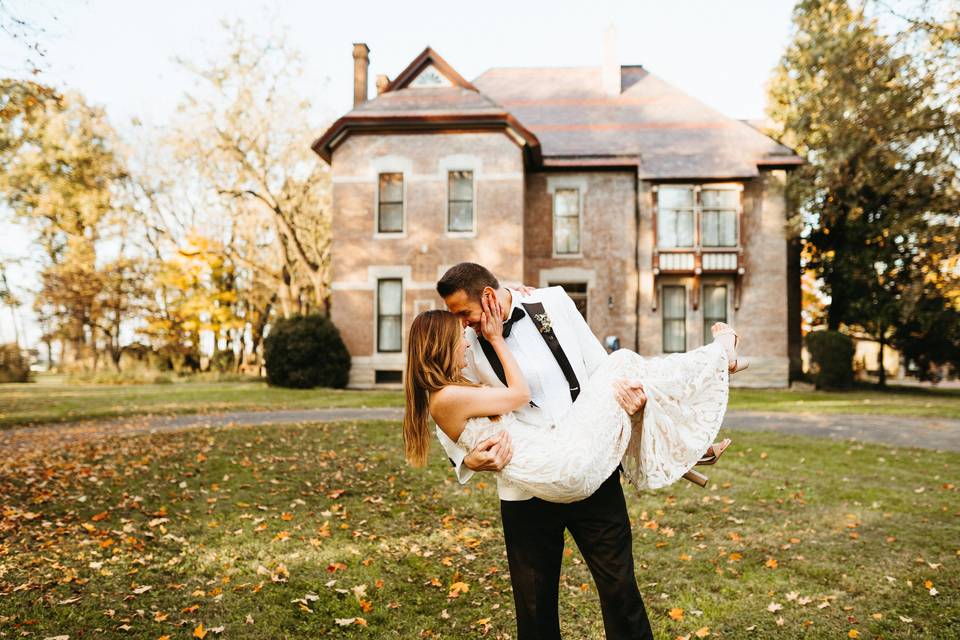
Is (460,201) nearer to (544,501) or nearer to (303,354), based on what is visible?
(303,354)

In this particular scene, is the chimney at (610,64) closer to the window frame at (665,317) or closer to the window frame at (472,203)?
the window frame at (472,203)

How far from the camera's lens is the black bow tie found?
3.22m

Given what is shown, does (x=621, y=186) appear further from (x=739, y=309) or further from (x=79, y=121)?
(x=79, y=121)

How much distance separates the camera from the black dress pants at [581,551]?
10.2ft

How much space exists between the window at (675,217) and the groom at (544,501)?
21377 mm

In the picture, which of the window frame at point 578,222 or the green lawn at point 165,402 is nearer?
the green lawn at point 165,402

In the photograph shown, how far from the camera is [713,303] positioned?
79.6 ft

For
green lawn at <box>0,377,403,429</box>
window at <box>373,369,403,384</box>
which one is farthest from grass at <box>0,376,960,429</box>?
window at <box>373,369,403,384</box>

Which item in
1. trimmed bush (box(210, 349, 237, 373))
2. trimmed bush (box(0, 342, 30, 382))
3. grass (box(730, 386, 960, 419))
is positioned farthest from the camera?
trimmed bush (box(210, 349, 237, 373))

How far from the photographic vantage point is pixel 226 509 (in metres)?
7.91

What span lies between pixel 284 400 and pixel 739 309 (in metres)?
14.6

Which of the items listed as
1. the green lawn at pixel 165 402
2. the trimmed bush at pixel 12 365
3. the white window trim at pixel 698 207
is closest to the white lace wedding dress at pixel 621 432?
the green lawn at pixel 165 402

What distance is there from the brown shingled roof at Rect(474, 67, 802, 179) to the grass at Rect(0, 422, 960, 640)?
15.1m

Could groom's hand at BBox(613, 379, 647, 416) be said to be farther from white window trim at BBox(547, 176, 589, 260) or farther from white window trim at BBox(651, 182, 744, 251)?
white window trim at BBox(651, 182, 744, 251)
